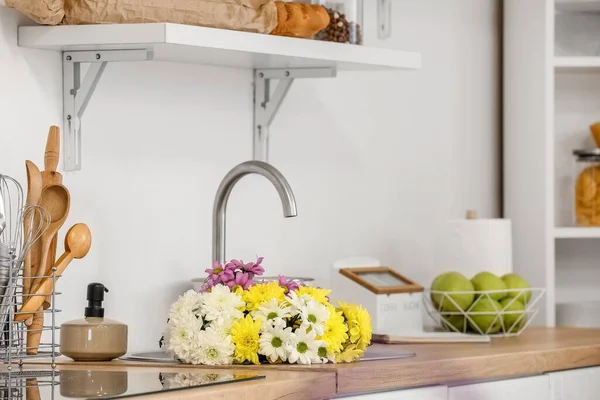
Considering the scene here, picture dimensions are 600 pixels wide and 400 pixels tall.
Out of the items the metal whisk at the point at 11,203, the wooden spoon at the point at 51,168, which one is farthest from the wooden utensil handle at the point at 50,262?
the metal whisk at the point at 11,203

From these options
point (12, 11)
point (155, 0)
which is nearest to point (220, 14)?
point (155, 0)

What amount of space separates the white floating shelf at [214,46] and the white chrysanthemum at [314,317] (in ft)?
1.58

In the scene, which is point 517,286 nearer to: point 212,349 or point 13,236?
point 212,349

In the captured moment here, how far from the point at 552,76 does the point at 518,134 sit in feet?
0.58

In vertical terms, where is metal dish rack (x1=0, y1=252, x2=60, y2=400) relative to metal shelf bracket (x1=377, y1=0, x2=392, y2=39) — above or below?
below

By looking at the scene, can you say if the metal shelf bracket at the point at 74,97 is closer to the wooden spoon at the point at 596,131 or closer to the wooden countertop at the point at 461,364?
the wooden countertop at the point at 461,364

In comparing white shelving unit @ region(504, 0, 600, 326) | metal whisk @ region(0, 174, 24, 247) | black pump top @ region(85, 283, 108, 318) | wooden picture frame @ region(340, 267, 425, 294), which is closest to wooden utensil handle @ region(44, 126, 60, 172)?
metal whisk @ region(0, 174, 24, 247)

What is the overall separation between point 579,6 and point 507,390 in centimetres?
124

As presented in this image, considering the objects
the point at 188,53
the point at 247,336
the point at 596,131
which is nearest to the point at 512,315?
the point at 596,131

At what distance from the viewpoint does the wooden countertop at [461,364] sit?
177 centimetres

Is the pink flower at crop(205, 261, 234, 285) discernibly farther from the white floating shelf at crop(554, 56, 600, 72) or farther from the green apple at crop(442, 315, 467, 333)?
the white floating shelf at crop(554, 56, 600, 72)

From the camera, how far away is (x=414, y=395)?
189 cm

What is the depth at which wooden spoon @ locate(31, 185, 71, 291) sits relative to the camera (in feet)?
5.99

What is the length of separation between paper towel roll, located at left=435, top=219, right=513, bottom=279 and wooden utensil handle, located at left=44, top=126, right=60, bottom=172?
1.05 m
